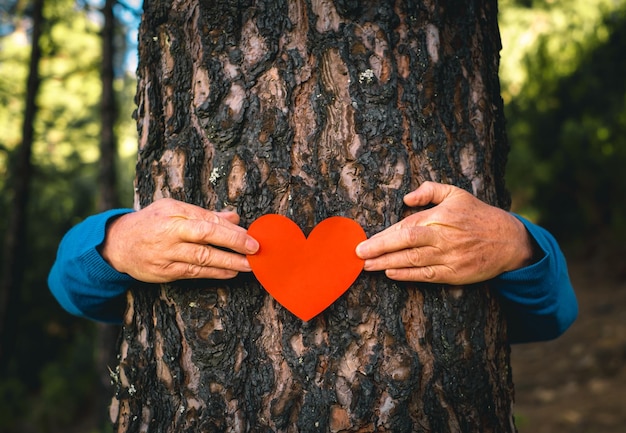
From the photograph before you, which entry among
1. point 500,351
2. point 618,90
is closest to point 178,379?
point 500,351

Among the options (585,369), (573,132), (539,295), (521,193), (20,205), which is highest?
(573,132)

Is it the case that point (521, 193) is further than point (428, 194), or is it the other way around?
point (521, 193)

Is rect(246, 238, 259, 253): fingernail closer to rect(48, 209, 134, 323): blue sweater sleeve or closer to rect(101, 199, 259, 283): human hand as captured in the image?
rect(101, 199, 259, 283): human hand

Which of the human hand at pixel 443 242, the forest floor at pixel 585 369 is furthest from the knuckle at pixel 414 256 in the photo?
the forest floor at pixel 585 369

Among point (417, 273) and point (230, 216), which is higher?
point (230, 216)

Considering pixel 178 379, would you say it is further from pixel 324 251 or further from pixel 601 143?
pixel 601 143

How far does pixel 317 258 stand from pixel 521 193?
24.9ft

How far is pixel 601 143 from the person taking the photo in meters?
7.13

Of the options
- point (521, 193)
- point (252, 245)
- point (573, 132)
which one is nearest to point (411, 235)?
point (252, 245)

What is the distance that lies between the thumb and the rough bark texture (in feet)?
0.13

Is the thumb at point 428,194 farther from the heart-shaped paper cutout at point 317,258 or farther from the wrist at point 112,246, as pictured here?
the wrist at point 112,246

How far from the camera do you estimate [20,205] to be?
5395 mm

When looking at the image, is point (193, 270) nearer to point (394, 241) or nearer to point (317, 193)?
point (317, 193)

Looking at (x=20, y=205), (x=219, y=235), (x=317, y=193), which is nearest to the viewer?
(x=219, y=235)
